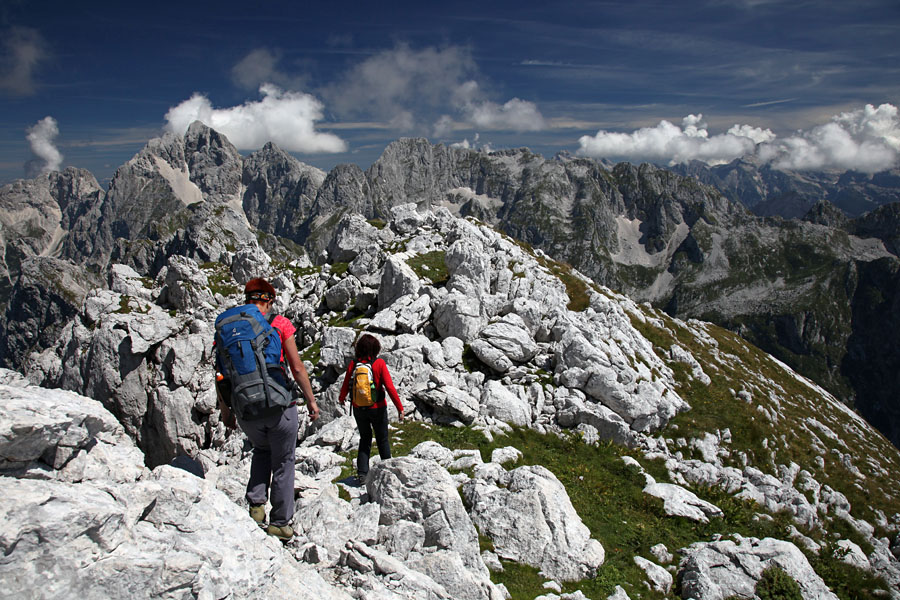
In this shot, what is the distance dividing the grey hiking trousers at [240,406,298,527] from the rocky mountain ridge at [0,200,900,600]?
0.64 meters

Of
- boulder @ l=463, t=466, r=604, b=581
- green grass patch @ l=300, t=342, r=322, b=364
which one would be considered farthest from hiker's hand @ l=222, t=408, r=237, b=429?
green grass patch @ l=300, t=342, r=322, b=364

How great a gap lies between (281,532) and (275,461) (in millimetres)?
1339

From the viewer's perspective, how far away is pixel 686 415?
30438 mm

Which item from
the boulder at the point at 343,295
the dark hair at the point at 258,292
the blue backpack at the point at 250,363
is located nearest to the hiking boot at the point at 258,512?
the blue backpack at the point at 250,363

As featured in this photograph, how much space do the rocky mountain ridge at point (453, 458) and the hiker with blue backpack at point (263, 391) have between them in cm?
71

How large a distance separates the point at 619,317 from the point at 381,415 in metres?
30.7

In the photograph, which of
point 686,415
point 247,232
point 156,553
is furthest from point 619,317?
point 247,232

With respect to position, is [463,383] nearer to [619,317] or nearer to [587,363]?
[587,363]

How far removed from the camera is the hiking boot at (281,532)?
8203mm

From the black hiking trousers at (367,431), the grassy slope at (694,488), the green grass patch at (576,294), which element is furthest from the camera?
the green grass patch at (576,294)

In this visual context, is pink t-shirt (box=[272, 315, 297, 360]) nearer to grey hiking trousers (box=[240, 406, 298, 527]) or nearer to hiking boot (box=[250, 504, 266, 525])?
grey hiking trousers (box=[240, 406, 298, 527])

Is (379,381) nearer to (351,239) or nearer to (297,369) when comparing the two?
(297,369)

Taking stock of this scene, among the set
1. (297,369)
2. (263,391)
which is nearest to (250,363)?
(263,391)

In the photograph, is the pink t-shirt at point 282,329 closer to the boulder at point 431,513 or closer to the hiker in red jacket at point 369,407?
the hiker in red jacket at point 369,407
